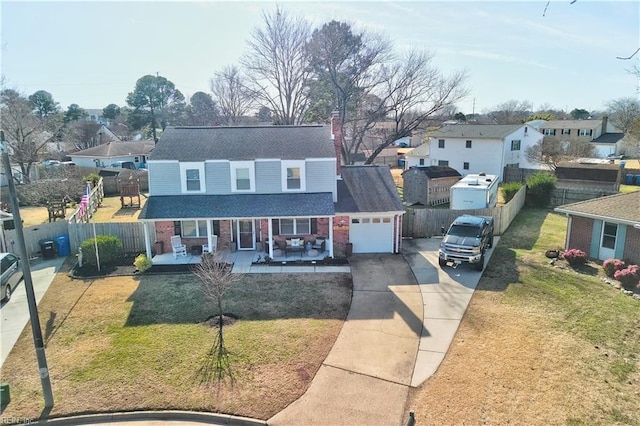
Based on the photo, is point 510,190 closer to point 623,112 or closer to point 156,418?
point 156,418

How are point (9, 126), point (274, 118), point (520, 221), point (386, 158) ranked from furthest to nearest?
point (386, 158)
point (274, 118)
point (9, 126)
point (520, 221)

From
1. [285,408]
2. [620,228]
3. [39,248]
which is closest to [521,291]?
Answer: [620,228]

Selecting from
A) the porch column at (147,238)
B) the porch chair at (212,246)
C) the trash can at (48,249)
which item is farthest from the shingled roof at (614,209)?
the trash can at (48,249)

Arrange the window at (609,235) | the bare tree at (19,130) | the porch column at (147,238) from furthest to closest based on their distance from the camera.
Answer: the bare tree at (19,130)
the porch column at (147,238)
the window at (609,235)

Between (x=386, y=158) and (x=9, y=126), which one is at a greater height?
(x=9, y=126)

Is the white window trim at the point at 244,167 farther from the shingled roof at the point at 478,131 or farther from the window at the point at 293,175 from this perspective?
the shingled roof at the point at 478,131

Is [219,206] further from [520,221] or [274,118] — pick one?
[274,118]
